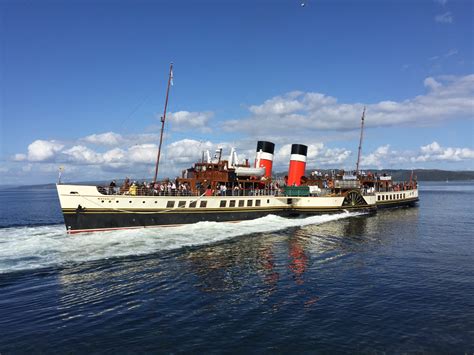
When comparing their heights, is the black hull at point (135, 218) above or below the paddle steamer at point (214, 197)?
below

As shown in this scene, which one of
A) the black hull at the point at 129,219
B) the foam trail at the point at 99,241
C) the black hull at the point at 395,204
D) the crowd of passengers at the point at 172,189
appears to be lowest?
the foam trail at the point at 99,241

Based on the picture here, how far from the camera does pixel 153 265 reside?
2164cm

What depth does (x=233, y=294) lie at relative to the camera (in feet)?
55.0

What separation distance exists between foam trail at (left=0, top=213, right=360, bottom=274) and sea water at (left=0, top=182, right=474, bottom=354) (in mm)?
174

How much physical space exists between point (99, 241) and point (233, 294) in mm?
16385

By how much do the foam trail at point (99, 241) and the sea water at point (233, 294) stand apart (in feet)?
0.57

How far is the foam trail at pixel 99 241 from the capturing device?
909 inches

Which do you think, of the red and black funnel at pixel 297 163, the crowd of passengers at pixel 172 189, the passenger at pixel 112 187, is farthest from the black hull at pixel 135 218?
the red and black funnel at pixel 297 163

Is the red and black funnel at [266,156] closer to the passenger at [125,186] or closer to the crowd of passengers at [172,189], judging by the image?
the crowd of passengers at [172,189]

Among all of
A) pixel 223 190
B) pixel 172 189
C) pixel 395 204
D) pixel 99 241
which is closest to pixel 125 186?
pixel 172 189

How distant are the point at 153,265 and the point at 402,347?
1483cm

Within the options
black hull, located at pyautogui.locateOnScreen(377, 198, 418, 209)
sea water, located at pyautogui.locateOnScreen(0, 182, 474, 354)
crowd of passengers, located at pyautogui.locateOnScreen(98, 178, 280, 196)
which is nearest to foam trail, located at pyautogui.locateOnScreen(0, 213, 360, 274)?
sea water, located at pyautogui.locateOnScreen(0, 182, 474, 354)

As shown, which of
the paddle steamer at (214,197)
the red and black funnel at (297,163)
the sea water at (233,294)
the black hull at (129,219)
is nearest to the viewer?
the sea water at (233,294)

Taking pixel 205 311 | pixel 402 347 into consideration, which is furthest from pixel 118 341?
pixel 402 347
